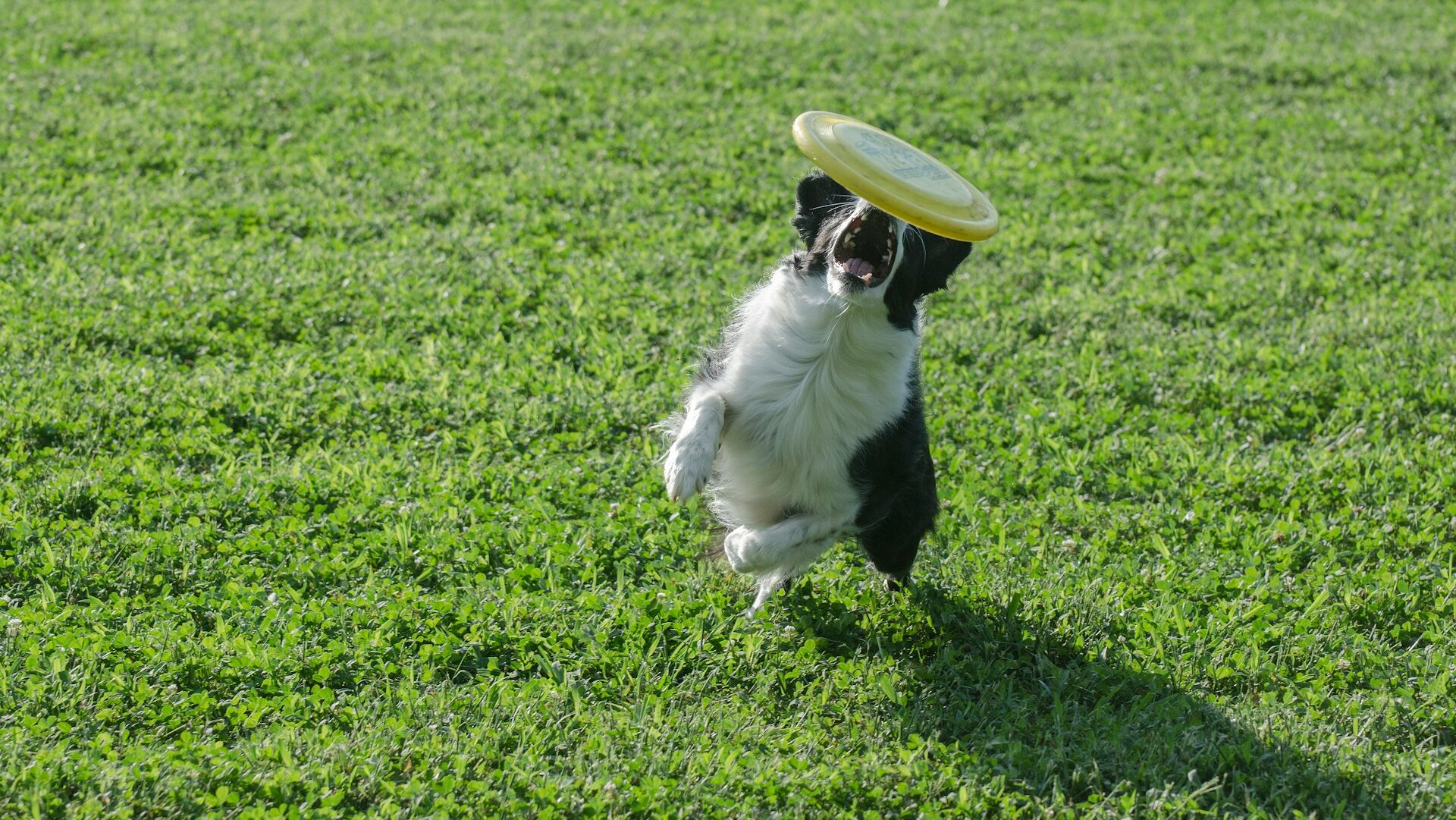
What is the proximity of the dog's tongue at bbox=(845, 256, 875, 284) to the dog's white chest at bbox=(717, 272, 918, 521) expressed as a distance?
119mm

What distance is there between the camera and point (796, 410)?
4.21 m

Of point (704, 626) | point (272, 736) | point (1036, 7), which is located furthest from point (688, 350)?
point (1036, 7)

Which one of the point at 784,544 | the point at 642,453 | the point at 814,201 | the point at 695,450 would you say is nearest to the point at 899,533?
the point at 784,544

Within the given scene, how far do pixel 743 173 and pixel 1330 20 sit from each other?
720 centimetres

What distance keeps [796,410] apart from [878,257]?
57 cm

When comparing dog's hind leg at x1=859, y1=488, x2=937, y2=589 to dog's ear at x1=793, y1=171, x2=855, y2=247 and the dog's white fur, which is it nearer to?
the dog's white fur

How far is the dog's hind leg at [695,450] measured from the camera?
13.1ft

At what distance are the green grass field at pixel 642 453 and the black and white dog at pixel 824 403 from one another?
340mm

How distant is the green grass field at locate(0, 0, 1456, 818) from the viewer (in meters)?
3.63

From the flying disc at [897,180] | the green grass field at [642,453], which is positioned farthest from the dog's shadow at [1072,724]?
the flying disc at [897,180]

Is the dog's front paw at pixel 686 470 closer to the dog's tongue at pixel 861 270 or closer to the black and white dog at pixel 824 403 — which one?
the black and white dog at pixel 824 403

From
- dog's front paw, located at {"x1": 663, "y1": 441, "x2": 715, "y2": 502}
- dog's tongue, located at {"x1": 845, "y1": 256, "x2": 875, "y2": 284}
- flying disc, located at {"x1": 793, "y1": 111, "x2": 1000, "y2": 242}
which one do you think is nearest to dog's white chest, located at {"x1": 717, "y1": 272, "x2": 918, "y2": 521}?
dog's tongue, located at {"x1": 845, "y1": 256, "x2": 875, "y2": 284}

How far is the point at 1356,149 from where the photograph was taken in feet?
30.9

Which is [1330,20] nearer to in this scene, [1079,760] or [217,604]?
[1079,760]
